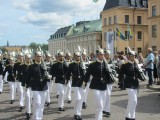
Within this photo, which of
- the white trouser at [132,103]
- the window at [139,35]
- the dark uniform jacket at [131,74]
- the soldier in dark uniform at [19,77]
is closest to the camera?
the white trouser at [132,103]

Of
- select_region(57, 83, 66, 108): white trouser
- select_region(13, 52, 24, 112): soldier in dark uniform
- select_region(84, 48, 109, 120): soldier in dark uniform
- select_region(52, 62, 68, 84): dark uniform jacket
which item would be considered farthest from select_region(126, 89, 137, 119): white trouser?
select_region(13, 52, 24, 112): soldier in dark uniform

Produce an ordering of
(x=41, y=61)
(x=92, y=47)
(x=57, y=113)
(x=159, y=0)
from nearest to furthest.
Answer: (x=41, y=61) < (x=57, y=113) < (x=159, y=0) < (x=92, y=47)

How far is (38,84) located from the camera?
1048cm

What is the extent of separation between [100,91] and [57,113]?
9.12 ft

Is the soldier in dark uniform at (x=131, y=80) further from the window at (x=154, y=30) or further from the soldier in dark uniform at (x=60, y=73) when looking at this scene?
the window at (x=154, y=30)

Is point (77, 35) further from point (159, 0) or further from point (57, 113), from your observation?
point (57, 113)

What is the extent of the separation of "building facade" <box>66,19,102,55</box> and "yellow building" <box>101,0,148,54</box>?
23.1 feet

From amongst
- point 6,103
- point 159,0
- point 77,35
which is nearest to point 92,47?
point 77,35

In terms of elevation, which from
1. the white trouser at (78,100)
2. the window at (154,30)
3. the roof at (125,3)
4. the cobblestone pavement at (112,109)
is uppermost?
the roof at (125,3)

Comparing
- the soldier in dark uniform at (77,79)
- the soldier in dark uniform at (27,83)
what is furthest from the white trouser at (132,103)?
the soldier in dark uniform at (27,83)

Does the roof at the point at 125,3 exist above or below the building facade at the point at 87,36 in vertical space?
above

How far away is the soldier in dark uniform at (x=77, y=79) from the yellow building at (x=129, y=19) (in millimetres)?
55603

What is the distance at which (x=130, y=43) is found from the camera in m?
70.2

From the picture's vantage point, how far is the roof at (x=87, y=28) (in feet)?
281
